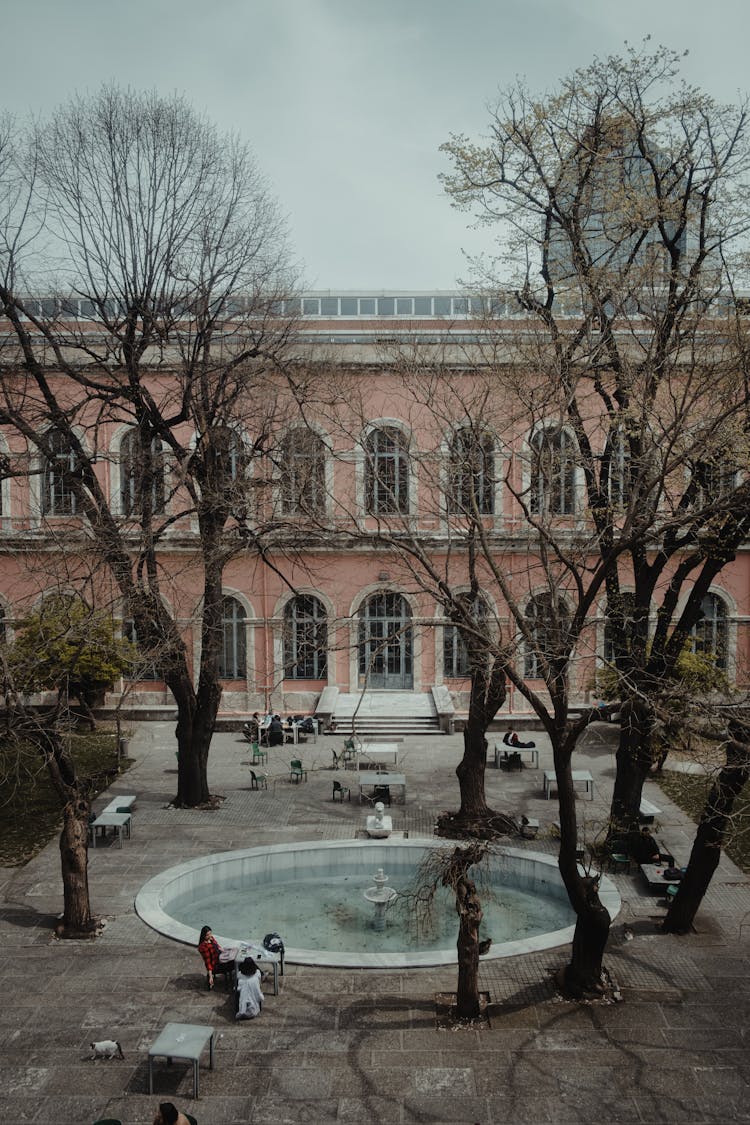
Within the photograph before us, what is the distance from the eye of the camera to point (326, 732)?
82.8ft

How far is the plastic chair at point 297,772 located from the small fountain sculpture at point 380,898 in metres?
6.27

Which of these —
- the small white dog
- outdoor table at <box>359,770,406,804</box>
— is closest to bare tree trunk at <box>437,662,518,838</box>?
outdoor table at <box>359,770,406,804</box>

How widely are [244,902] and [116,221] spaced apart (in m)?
11.6

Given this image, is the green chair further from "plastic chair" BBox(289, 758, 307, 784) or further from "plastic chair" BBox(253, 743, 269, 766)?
"plastic chair" BBox(253, 743, 269, 766)

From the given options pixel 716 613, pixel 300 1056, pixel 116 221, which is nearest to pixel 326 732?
pixel 716 613

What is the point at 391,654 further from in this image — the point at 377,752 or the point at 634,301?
the point at 634,301

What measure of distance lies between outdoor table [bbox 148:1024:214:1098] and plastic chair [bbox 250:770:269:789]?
1013 cm

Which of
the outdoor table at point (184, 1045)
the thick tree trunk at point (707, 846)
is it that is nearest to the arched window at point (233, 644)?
the thick tree trunk at point (707, 846)

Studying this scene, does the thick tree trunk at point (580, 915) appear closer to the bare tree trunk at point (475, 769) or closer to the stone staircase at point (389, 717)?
the bare tree trunk at point (475, 769)

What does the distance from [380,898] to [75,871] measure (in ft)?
13.7

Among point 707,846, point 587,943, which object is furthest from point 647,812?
point 587,943

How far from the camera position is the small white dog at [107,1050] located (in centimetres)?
1016

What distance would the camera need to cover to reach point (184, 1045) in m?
9.71

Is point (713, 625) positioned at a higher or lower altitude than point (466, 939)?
higher
